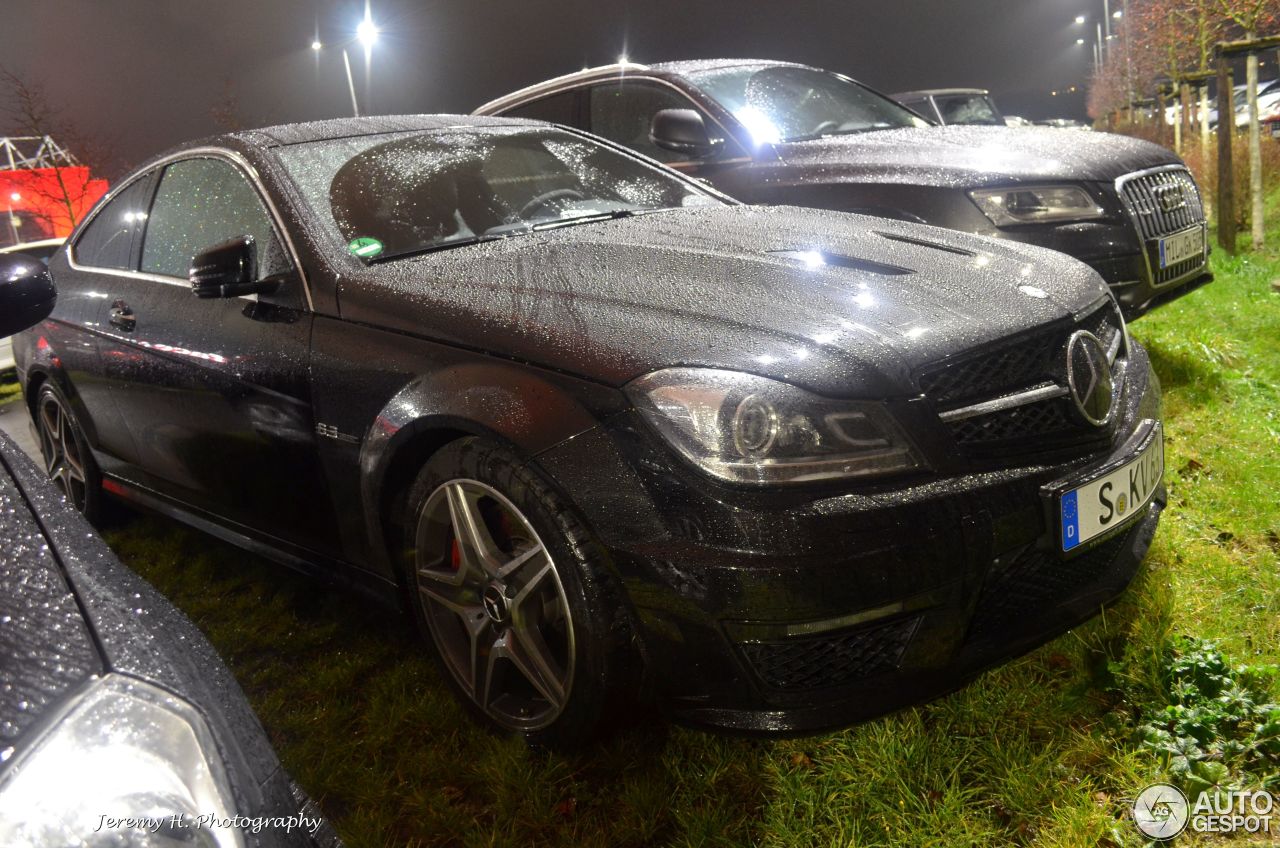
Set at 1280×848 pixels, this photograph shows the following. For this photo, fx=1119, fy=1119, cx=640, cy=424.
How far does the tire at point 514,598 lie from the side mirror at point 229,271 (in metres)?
0.79

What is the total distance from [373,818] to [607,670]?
68 cm

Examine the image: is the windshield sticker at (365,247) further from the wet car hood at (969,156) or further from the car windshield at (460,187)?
the wet car hood at (969,156)

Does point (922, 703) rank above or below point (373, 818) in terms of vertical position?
above

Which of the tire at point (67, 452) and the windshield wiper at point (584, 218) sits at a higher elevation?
the windshield wiper at point (584, 218)

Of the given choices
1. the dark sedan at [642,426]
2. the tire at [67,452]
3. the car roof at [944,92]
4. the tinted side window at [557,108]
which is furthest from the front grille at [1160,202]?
the car roof at [944,92]

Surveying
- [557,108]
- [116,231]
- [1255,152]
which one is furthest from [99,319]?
[1255,152]

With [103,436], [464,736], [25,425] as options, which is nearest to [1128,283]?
[464,736]

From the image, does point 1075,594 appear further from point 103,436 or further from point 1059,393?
point 103,436

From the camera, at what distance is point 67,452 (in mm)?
4430

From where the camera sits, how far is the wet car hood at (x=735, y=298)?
2.16 meters

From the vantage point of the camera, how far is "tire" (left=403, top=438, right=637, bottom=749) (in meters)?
2.21

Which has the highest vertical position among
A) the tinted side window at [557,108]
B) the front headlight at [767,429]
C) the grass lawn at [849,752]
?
the tinted side window at [557,108]

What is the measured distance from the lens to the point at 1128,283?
14.9ft

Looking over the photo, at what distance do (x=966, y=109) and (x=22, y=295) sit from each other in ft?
42.3
